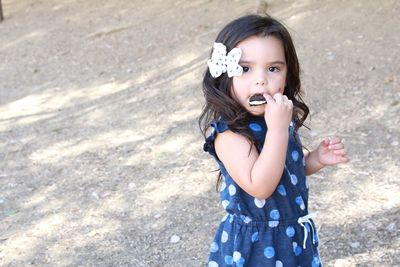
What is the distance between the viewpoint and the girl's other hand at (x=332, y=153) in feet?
6.48

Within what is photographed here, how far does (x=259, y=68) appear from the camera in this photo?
1.79 metres

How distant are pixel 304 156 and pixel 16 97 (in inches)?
186

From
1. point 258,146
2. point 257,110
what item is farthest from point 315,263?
point 257,110

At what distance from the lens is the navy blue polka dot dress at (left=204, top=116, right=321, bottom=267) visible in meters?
1.86

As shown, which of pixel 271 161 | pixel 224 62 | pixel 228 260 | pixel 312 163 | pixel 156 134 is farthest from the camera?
pixel 156 134

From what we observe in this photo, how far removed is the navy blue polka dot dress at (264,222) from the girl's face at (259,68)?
3.9 inches

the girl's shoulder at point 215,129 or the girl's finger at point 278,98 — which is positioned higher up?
the girl's finger at point 278,98

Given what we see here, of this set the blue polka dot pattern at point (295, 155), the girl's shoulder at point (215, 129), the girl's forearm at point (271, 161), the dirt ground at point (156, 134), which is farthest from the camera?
the dirt ground at point (156, 134)

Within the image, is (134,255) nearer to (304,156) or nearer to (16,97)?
(304,156)

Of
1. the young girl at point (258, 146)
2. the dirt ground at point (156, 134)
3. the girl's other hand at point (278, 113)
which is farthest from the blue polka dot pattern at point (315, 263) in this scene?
the dirt ground at point (156, 134)

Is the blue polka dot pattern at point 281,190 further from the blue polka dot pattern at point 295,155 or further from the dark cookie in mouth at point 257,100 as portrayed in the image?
the dark cookie in mouth at point 257,100

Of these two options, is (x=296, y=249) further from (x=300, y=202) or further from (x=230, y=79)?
(x=230, y=79)

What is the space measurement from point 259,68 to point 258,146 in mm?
223

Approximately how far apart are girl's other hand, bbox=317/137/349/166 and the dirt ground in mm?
1173
